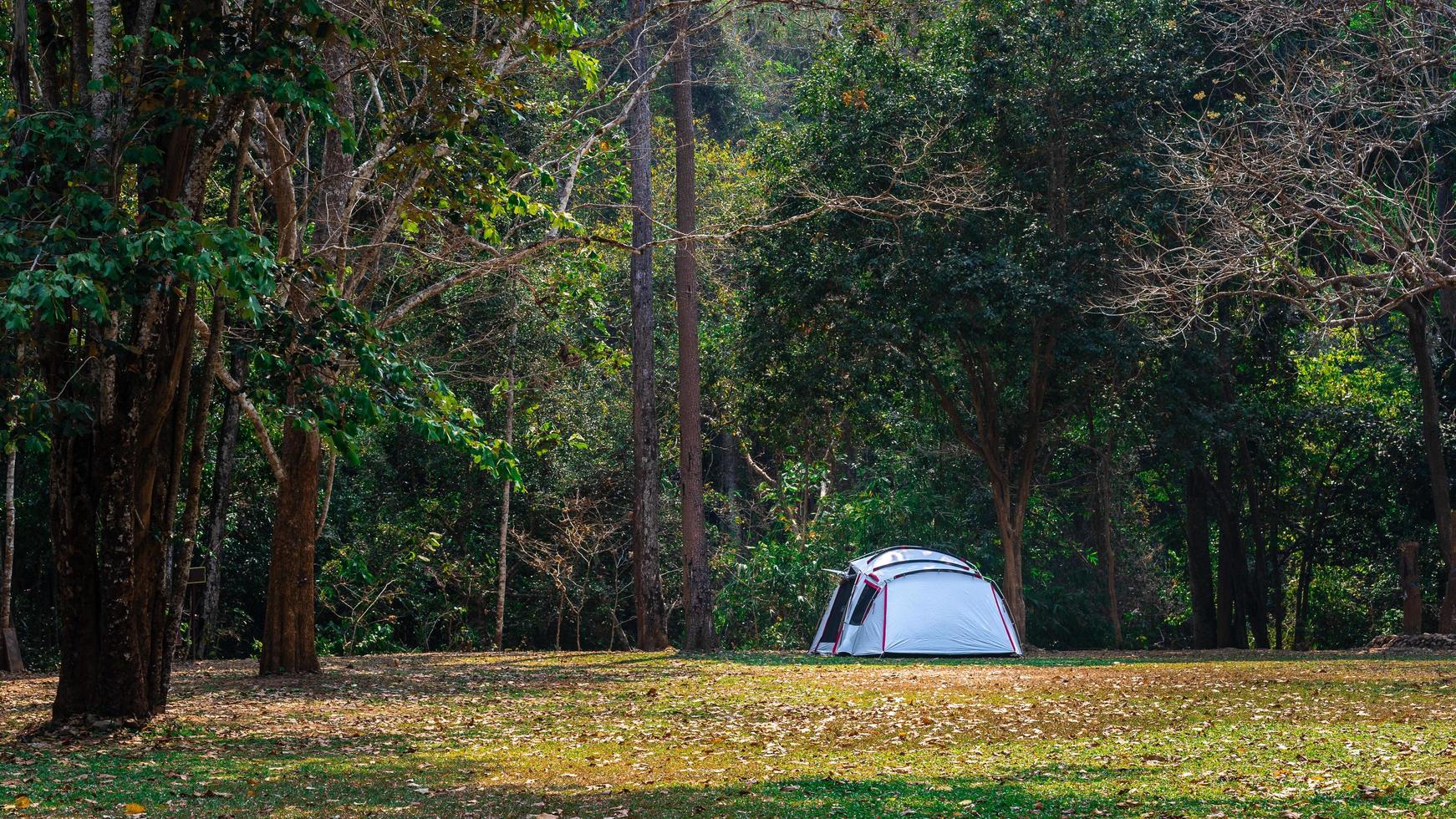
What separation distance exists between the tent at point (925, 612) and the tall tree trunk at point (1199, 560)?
747cm

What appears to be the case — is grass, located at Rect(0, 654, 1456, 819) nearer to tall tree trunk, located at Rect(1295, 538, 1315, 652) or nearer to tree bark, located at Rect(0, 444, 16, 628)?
tree bark, located at Rect(0, 444, 16, 628)

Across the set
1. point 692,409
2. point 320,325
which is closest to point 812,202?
point 692,409

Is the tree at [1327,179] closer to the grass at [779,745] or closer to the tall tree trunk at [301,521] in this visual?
the grass at [779,745]

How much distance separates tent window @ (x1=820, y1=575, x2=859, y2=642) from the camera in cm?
2155

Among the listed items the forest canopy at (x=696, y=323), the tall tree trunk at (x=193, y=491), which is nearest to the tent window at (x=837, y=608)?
the forest canopy at (x=696, y=323)

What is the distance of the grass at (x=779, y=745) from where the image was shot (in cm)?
722

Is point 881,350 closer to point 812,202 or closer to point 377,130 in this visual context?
point 812,202

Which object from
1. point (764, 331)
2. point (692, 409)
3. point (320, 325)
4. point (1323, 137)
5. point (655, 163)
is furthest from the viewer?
point (655, 163)

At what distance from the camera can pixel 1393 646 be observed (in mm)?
19109

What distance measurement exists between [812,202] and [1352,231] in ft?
29.2

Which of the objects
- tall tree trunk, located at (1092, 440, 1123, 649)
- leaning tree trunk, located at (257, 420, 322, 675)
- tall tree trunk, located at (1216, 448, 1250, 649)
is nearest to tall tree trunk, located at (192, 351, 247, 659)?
leaning tree trunk, located at (257, 420, 322, 675)

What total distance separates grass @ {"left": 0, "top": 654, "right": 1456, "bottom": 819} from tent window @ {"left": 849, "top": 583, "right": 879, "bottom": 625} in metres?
4.49

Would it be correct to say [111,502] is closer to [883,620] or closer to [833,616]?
[883,620]

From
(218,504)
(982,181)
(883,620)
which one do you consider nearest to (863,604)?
(883,620)
